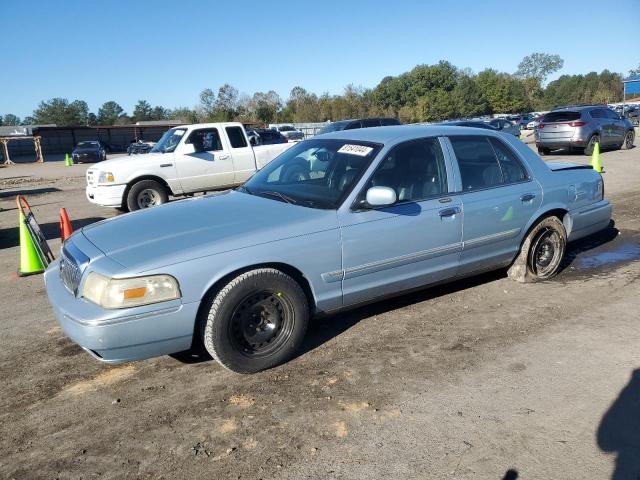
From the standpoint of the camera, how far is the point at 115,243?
359 centimetres

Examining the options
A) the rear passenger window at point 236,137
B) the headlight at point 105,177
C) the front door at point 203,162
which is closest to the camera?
the headlight at point 105,177

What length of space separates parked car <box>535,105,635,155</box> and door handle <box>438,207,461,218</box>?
1443 centimetres

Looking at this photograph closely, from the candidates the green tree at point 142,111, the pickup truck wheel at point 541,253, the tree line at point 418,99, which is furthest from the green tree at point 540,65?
the pickup truck wheel at point 541,253

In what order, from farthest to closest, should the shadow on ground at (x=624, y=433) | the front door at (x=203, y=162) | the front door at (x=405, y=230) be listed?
the front door at (x=203, y=162)
the front door at (x=405, y=230)
the shadow on ground at (x=624, y=433)

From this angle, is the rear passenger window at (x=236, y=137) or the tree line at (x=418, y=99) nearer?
the rear passenger window at (x=236, y=137)

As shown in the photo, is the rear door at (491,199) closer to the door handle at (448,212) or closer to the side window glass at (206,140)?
the door handle at (448,212)

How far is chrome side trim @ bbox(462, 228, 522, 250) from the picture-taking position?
15.0 feet

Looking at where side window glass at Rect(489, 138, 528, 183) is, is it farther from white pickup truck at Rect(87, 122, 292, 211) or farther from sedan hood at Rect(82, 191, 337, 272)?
white pickup truck at Rect(87, 122, 292, 211)

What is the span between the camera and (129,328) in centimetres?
319

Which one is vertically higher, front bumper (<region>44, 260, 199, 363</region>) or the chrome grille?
the chrome grille

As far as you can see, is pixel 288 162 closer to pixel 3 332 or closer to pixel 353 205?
pixel 353 205

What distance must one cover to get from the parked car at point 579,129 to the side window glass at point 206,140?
38.0 feet

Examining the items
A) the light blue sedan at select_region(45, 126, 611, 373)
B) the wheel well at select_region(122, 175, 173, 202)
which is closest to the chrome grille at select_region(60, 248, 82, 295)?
the light blue sedan at select_region(45, 126, 611, 373)

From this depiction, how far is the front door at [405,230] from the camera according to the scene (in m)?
3.92
